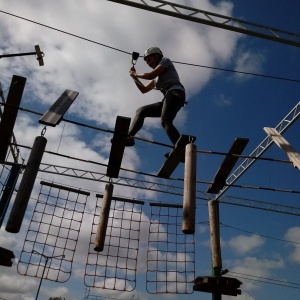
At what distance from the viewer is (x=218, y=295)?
4805 millimetres

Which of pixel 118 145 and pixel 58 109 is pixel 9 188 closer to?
pixel 118 145

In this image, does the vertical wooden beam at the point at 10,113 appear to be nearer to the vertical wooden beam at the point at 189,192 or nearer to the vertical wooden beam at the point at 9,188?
the vertical wooden beam at the point at 189,192

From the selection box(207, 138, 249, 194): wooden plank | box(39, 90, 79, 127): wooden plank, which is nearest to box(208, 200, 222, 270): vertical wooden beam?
box(207, 138, 249, 194): wooden plank

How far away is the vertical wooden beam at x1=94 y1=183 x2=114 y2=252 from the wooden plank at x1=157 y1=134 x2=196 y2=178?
2.64 feet

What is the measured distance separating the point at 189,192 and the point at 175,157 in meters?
1.17

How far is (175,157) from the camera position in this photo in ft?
14.2

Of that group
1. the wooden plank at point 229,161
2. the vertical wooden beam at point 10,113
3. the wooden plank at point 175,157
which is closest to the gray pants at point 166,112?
the wooden plank at point 175,157

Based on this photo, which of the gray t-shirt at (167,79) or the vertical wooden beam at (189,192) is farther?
the gray t-shirt at (167,79)

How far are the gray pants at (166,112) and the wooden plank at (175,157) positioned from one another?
0.49 ft

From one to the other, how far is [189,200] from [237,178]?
1022 cm

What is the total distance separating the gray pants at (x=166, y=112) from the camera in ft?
14.2

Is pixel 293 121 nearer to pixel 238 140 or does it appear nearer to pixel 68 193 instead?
Answer: pixel 238 140

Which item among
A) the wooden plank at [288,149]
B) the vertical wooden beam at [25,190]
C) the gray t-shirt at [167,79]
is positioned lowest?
the vertical wooden beam at [25,190]

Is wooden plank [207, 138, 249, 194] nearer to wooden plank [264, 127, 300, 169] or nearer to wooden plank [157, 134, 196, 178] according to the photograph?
wooden plank [157, 134, 196, 178]
